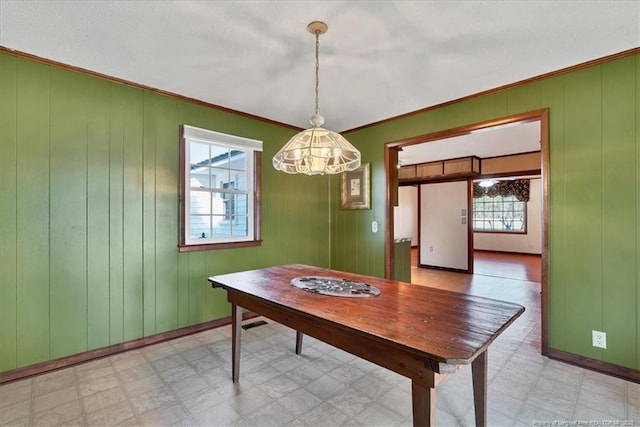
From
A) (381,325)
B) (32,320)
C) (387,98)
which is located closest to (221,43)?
(387,98)

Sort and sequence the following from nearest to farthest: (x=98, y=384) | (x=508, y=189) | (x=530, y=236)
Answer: (x=98, y=384) < (x=530, y=236) < (x=508, y=189)

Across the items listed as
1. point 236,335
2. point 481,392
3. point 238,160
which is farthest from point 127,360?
point 481,392

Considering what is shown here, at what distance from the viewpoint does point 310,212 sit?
4328 mm

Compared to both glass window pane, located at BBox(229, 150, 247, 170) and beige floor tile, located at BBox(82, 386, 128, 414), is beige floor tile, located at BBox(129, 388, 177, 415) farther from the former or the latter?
glass window pane, located at BBox(229, 150, 247, 170)

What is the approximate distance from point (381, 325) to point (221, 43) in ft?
7.00

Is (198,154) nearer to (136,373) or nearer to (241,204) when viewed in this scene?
(241,204)

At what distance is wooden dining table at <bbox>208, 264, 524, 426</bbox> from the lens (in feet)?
3.83

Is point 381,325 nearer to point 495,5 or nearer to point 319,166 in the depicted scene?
point 319,166

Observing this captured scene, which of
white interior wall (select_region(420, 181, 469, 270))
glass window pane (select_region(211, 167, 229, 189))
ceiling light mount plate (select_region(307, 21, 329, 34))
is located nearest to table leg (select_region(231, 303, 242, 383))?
glass window pane (select_region(211, 167, 229, 189))

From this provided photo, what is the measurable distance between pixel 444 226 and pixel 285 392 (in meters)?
5.67

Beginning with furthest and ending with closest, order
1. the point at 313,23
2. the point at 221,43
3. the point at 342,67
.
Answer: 1. the point at 342,67
2. the point at 221,43
3. the point at 313,23

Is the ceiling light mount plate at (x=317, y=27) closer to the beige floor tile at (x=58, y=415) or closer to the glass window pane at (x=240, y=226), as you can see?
the glass window pane at (x=240, y=226)

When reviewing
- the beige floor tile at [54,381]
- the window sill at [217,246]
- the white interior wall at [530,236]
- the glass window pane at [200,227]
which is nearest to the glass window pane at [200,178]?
the glass window pane at [200,227]

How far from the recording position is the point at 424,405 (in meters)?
1.18
